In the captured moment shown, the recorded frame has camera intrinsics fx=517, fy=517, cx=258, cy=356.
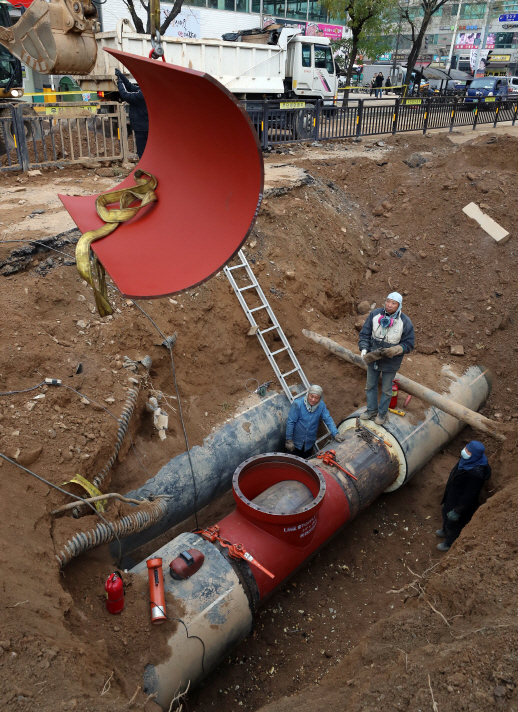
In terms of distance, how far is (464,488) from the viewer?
5703mm

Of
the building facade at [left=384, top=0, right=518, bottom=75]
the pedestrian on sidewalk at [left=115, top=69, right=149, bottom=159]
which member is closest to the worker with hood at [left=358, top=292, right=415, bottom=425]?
the pedestrian on sidewalk at [left=115, top=69, right=149, bottom=159]

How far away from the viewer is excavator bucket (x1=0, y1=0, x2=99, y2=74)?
860 cm

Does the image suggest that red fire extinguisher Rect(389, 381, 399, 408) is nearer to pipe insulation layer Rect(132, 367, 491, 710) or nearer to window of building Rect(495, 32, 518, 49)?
pipe insulation layer Rect(132, 367, 491, 710)

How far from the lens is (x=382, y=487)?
6.29 meters

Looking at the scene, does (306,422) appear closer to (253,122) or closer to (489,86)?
(253,122)

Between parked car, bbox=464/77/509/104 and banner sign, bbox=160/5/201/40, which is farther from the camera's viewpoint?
parked car, bbox=464/77/509/104

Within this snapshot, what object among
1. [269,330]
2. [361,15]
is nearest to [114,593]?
[269,330]

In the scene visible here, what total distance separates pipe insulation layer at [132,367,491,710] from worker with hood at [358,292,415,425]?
534 millimetres

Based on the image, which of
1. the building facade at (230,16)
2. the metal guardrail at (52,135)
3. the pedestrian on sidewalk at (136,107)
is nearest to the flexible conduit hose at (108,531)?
the pedestrian on sidewalk at (136,107)

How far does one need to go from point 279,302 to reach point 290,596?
423 centimetres

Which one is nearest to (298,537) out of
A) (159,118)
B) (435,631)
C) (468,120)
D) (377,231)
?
(435,631)

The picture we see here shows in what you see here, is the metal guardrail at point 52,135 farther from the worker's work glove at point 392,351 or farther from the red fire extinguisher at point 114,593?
the red fire extinguisher at point 114,593

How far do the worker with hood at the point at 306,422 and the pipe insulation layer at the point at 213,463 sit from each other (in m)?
0.25

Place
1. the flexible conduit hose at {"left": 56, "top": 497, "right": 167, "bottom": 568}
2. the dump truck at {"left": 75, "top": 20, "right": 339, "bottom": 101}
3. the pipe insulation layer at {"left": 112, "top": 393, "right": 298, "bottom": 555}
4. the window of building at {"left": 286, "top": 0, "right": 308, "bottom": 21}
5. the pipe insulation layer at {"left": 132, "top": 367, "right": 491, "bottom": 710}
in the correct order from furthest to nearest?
the window of building at {"left": 286, "top": 0, "right": 308, "bottom": 21}, the dump truck at {"left": 75, "top": 20, "right": 339, "bottom": 101}, the pipe insulation layer at {"left": 112, "top": 393, "right": 298, "bottom": 555}, the pipe insulation layer at {"left": 132, "top": 367, "right": 491, "bottom": 710}, the flexible conduit hose at {"left": 56, "top": 497, "right": 167, "bottom": 568}
